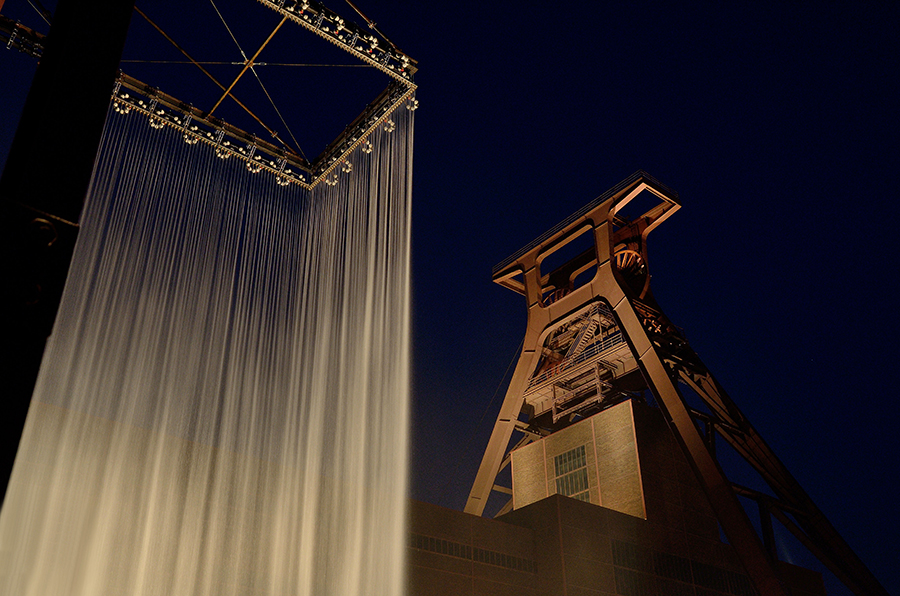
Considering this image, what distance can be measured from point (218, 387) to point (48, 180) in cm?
2431

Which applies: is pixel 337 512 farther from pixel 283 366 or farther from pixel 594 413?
pixel 594 413

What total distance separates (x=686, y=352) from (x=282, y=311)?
50.3 feet

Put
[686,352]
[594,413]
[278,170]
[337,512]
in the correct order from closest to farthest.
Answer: [337,512] → [278,170] → [686,352] → [594,413]

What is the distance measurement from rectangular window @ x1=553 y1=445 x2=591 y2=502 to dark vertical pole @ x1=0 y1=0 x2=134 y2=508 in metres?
26.4

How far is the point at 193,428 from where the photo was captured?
25281 mm

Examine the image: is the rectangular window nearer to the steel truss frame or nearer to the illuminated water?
the illuminated water

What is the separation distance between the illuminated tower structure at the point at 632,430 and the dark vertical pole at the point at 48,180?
22.0m

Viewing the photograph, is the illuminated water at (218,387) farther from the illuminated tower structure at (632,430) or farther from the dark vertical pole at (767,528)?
the dark vertical pole at (767,528)

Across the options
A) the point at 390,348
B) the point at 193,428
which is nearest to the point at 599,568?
the point at 390,348

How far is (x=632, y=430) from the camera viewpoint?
2561cm

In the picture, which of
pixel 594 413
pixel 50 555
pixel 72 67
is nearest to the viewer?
pixel 72 67


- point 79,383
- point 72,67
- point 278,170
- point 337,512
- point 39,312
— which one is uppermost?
point 278,170

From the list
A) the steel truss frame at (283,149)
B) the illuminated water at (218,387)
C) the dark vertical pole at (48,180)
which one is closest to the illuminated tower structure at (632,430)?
the illuminated water at (218,387)

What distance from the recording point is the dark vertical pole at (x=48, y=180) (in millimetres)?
1887
